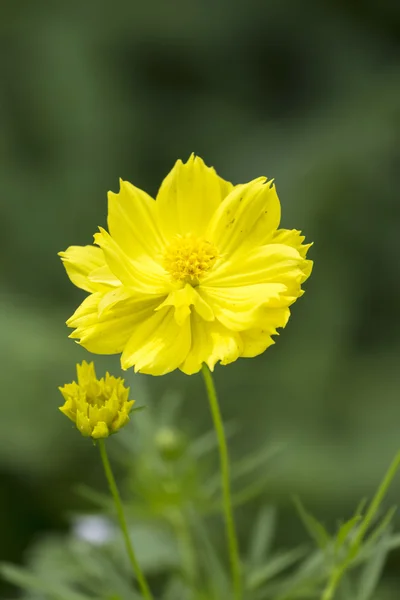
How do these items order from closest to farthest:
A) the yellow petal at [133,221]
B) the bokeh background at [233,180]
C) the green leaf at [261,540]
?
the yellow petal at [133,221]
the green leaf at [261,540]
the bokeh background at [233,180]

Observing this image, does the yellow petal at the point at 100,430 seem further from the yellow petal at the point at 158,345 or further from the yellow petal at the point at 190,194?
the yellow petal at the point at 190,194

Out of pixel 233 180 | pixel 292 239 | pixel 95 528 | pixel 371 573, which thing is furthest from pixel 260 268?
pixel 233 180

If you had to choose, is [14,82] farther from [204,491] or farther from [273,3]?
[204,491]

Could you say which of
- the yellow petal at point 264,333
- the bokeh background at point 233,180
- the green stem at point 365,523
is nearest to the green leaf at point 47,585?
the green stem at point 365,523

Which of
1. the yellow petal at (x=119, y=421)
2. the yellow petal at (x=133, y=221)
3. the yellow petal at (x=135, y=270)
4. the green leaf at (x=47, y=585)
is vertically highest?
the yellow petal at (x=133, y=221)

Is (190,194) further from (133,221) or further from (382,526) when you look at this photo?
(382,526)

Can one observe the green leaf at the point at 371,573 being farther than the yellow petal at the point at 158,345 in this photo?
Yes

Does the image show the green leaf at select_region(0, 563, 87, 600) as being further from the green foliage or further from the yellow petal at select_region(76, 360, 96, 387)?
the yellow petal at select_region(76, 360, 96, 387)

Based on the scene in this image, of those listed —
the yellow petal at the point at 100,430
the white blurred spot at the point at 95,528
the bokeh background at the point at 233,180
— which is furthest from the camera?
the bokeh background at the point at 233,180
